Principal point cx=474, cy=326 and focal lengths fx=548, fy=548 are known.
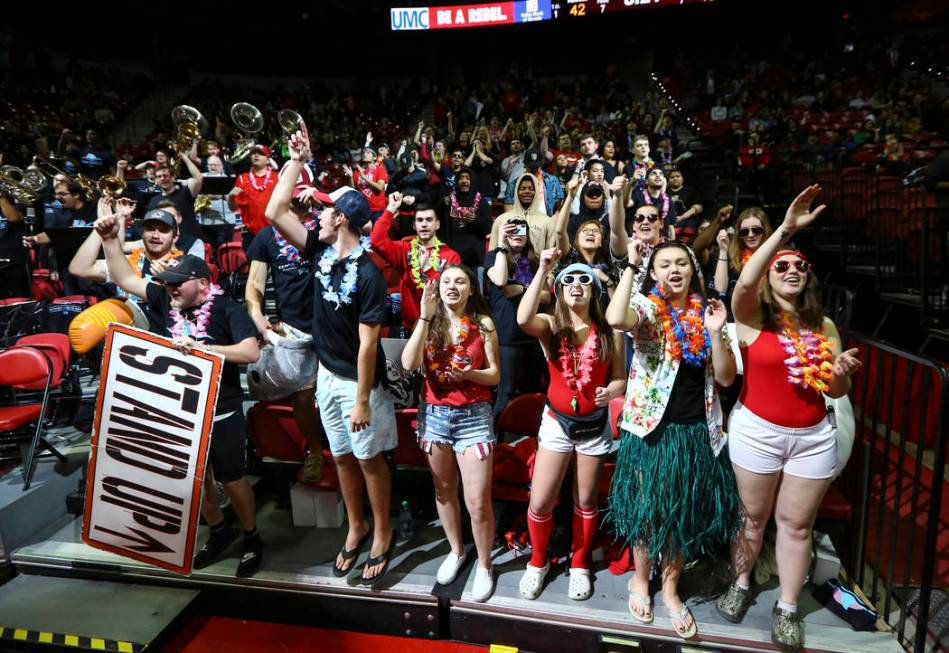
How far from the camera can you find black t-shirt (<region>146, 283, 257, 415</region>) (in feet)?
9.47

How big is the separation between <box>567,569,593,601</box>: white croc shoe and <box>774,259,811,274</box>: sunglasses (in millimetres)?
1712

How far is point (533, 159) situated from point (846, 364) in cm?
582

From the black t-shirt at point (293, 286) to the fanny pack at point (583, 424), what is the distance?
1.72 meters

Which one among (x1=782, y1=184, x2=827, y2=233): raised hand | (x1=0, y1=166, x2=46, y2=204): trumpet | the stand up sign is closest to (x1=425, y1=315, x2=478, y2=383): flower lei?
the stand up sign

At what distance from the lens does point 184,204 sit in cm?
526

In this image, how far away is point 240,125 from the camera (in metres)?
5.79

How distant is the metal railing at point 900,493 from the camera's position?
7.53ft

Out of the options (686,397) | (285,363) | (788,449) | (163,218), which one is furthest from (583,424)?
(163,218)

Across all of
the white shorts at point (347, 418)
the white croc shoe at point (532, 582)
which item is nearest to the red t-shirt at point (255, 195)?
the white shorts at point (347, 418)

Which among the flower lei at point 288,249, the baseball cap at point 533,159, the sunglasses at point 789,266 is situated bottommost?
the sunglasses at point 789,266

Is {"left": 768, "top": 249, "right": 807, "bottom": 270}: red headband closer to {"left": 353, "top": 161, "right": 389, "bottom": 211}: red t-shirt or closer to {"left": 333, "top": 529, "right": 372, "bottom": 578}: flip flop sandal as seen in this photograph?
{"left": 333, "top": 529, "right": 372, "bottom": 578}: flip flop sandal

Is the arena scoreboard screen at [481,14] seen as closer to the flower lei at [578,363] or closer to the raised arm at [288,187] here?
the raised arm at [288,187]

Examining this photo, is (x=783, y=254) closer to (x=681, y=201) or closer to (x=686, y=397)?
(x=686, y=397)

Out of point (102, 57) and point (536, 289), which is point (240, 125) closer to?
point (536, 289)
